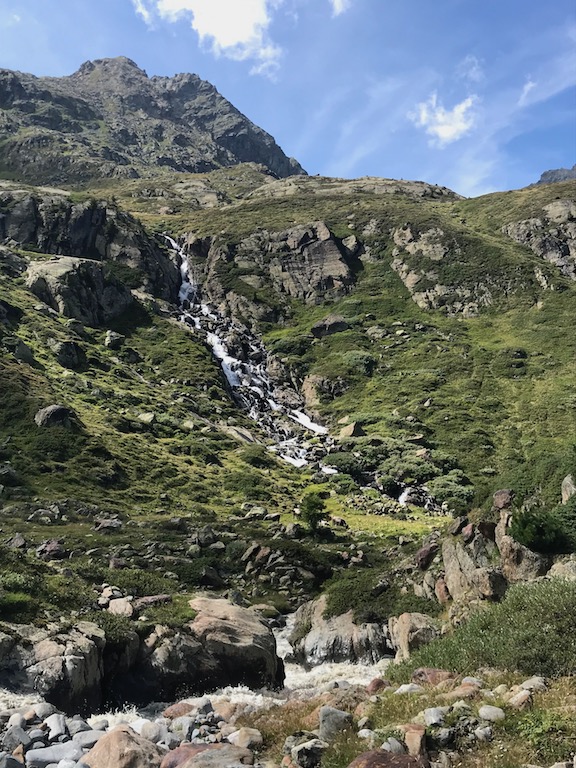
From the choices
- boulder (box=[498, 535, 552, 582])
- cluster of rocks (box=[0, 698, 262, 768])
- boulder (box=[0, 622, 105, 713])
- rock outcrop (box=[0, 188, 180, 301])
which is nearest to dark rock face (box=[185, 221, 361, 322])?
rock outcrop (box=[0, 188, 180, 301])

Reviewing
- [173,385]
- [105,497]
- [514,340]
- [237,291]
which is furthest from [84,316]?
[514,340]

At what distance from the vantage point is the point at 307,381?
302 ft

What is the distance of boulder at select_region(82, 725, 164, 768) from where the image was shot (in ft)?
26.4

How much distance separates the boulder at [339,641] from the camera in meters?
21.0

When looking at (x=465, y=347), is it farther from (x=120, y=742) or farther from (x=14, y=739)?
(x=14, y=739)

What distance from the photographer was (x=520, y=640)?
10.2 meters

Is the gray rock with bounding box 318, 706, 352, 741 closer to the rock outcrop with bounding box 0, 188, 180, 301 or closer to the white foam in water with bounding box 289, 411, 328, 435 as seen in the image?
the white foam in water with bounding box 289, 411, 328, 435

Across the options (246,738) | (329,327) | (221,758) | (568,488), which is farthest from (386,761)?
(329,327)

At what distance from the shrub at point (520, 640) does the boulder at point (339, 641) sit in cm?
931

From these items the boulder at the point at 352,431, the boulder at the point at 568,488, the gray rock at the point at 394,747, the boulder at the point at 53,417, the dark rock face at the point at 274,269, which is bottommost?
the gray rock at the point at 394,747

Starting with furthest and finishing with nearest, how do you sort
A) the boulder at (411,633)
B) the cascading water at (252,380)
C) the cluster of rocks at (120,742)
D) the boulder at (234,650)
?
the cascading water at (252,380), the boulder at (411,633), the boulder at (234,650), the cluster of rocks at (120,742)

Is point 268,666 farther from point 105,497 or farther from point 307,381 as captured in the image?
point 307,381

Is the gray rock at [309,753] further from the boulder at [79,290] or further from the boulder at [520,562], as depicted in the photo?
the boulder at [79,290]

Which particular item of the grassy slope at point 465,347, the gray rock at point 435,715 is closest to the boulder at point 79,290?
the grassy slope at point 465,347
